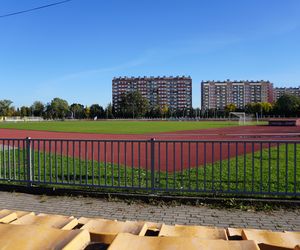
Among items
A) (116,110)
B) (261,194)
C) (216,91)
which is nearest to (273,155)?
(261,194)

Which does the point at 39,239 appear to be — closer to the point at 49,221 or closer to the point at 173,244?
the point at 173,244

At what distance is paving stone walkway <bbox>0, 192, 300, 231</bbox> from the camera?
5.61 m

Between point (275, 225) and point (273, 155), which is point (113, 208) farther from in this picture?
point (273, 155)

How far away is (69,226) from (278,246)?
1.50 metres

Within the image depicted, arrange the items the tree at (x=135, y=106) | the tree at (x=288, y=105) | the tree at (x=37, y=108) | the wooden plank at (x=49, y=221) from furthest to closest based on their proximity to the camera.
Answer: the tree at (x=135, y=106), the tree at (x=37, y=108), the tree at (x=288, y=105), the wooden plank at (x=49, y=221)

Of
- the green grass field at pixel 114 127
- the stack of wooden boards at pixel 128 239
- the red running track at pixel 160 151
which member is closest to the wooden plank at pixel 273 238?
the stack of wooden boards at pixel 128 239

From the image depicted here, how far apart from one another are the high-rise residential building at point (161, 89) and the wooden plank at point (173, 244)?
188 m

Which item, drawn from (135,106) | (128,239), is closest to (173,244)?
(128,239)

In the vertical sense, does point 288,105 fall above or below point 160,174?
above

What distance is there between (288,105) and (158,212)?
415ft

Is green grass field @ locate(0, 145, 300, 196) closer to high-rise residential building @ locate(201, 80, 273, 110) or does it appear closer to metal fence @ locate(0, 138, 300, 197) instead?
metal fence @ locate(0, 138, 300, 197)

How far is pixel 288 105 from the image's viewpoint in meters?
122

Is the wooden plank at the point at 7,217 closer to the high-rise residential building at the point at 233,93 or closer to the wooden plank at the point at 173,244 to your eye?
the wooden plank at the point at 173,244

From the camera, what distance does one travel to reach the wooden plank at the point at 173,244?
1.66 metres
